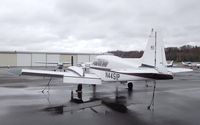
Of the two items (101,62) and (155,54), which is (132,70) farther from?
(101,62)

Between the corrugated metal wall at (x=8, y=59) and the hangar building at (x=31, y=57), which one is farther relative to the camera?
the hangar building at (x=31, y=57)

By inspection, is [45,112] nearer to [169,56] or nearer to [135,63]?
[135,63]

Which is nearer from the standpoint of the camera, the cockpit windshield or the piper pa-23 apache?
the piper pa-23 apache

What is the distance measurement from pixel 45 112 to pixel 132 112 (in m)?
3.42

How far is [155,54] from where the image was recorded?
12758 mm

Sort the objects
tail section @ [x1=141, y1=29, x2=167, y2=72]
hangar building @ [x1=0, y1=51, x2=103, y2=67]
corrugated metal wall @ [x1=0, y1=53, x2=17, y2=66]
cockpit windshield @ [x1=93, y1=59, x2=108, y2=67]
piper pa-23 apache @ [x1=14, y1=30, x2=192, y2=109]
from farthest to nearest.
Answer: hangar building @ [x1=0, y1=51, x2=103, y2=67]
corrugated metal wall @ [x1=0, y1=53, x2=17, y2=66]
cockpit windshield @ [x1=93, y1=59, x2=108, y2=67]
tail section @ [x1=141, y1=29, x2=167, y2=72]
piper pa-23 apache @ [x1=14, y1=30, x2=192, y2=109]

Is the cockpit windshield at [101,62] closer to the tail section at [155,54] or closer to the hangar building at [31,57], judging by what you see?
the tail section at [155,54]

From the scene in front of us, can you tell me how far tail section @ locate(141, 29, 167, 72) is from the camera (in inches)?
500

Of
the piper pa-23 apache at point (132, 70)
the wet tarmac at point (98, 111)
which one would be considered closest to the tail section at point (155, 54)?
the piper pa-23 apache at point (132, 70)

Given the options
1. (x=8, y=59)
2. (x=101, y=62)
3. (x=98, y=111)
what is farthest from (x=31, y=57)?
(x=98, y=111)

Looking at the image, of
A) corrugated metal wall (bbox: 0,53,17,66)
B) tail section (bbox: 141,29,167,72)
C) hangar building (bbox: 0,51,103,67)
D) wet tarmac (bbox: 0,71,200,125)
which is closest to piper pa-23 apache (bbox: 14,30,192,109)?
tail section (bbox: 141,29,167,72)

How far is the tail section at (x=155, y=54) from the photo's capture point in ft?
41.6

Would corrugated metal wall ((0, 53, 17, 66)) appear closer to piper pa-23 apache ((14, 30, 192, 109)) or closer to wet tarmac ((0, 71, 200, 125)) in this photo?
piper pa-23 apache ((14, 30, 192, 109))

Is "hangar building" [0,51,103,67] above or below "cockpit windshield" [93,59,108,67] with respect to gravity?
above
